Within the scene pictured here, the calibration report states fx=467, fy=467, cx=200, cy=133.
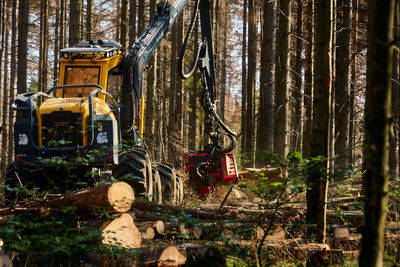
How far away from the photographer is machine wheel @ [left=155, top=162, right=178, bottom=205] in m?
9.57

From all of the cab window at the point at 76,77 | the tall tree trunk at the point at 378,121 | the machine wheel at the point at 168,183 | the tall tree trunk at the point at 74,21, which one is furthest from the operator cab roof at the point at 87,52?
the tall tree trunk at the point at 378,121

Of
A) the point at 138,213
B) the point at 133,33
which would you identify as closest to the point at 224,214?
the point at 138,213

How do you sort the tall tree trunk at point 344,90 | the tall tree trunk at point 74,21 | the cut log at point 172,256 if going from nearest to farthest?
the cut log at point 172,256
the tall tree trunk at point 74,21
the tall tree trunk at point 344,90

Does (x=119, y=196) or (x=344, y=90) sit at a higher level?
(x=344, y=90)

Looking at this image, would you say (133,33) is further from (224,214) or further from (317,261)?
(317,261)

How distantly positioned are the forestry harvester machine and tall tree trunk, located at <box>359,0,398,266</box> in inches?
121

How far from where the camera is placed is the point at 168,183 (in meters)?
9.70

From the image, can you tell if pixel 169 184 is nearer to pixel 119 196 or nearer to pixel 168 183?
pixel 168 183

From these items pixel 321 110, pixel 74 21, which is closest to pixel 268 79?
pixel 74 21

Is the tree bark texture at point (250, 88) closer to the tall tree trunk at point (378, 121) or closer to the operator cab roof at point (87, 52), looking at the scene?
the operator cab roof at point (87, 52)

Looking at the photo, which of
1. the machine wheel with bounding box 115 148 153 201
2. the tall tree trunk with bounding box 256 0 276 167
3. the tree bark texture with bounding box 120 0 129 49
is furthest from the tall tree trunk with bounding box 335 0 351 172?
the machine wheel with bounding box 115 148 153 201

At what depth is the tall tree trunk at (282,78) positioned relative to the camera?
13.3 metres

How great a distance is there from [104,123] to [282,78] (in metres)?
7.30

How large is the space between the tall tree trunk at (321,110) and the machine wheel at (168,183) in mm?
3817
